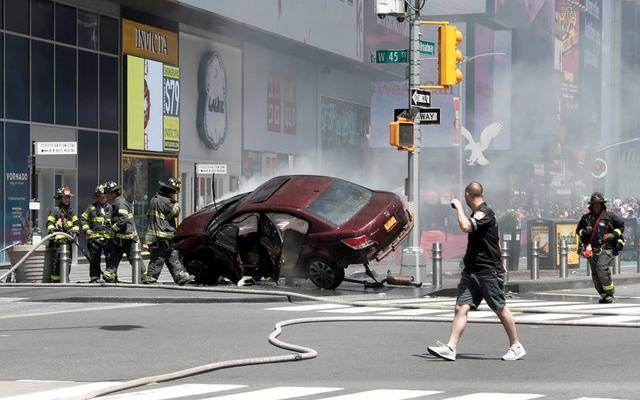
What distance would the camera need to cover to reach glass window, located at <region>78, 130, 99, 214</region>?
124 feet

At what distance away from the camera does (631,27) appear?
157000 millimetres

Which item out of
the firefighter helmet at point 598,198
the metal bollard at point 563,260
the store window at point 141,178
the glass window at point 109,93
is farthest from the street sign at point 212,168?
the firefighter helmet at point 598,198

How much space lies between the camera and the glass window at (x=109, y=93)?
128 feet

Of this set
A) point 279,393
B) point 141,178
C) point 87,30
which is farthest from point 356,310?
point 141,178

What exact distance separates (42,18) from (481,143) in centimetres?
6246

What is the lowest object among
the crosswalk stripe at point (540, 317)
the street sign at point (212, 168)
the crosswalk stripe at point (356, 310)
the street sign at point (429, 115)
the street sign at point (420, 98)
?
the crosswalk stripe at point (356, 310)

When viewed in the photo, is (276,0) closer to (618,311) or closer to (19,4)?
(19,4)

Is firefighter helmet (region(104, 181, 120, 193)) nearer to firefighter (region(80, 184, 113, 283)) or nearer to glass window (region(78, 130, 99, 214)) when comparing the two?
firefighter (region(80, 184, 113, 283))

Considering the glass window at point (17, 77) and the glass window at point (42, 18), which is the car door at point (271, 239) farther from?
the glass window at point (42, 18)

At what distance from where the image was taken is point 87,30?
38.2m

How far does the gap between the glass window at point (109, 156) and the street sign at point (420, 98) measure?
16.5 meters

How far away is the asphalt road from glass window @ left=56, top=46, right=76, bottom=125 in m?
19.3

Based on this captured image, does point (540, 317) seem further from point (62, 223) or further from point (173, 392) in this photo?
point (62, 223)

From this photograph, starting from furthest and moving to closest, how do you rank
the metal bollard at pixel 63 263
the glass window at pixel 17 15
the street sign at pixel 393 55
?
the glass window at pixel 17 15
the street sign at pixel 393 55
the metal bollard at pixel 63 263
